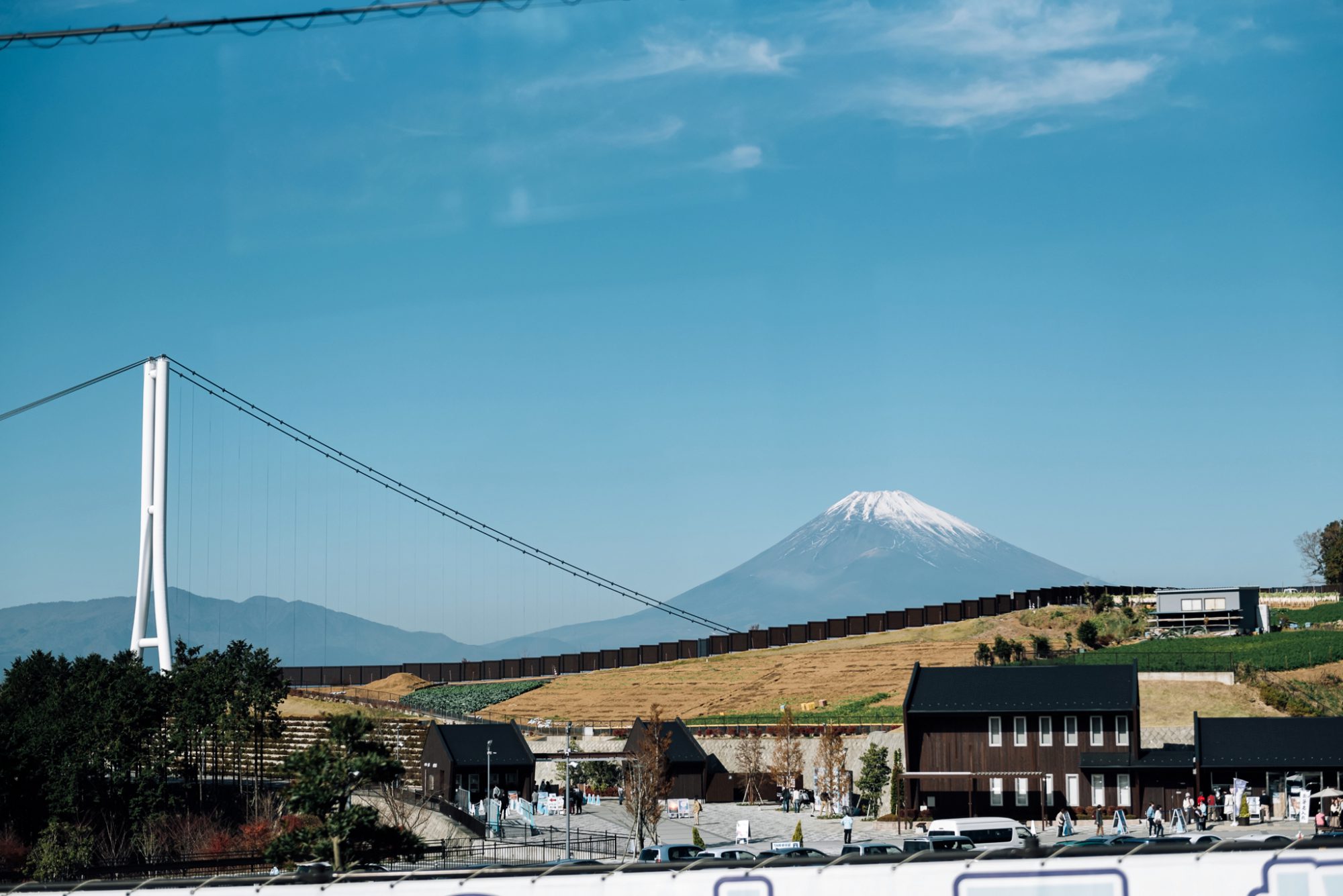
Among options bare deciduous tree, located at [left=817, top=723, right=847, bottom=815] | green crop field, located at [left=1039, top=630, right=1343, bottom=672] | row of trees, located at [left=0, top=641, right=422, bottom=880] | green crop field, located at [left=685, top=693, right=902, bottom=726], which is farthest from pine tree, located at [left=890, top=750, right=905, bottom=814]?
row of trees, located at [left=0, top=641, right=422, bottom=880]

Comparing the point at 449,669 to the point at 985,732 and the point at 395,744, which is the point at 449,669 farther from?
the point at 985,732

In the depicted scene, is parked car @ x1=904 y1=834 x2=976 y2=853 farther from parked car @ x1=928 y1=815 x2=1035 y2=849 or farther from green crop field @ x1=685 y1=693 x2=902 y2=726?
green crop field @ x1=685 y1=693 x2=902 y2=726

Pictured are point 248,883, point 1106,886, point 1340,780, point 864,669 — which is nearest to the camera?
point 1106,886

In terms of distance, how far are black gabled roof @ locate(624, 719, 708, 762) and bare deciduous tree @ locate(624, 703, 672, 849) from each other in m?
1.13

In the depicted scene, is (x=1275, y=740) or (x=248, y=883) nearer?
(x=248, y=883)

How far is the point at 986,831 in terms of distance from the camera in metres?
41.3

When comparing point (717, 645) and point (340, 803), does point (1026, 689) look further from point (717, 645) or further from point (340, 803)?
point (717, 645)

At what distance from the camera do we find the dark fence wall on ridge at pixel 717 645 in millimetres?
112312

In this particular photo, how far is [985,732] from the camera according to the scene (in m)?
59.4

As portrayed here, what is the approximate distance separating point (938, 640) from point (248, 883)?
85.8 meters

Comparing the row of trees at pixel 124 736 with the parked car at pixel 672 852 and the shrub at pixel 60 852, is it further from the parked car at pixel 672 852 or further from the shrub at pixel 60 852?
the parked car at pixel 672 852

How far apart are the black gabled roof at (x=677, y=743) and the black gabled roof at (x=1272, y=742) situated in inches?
965

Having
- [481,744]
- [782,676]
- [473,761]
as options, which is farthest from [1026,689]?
[782,676]

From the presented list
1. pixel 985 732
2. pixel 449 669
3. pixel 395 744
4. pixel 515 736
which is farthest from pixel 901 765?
pixel 449 669
